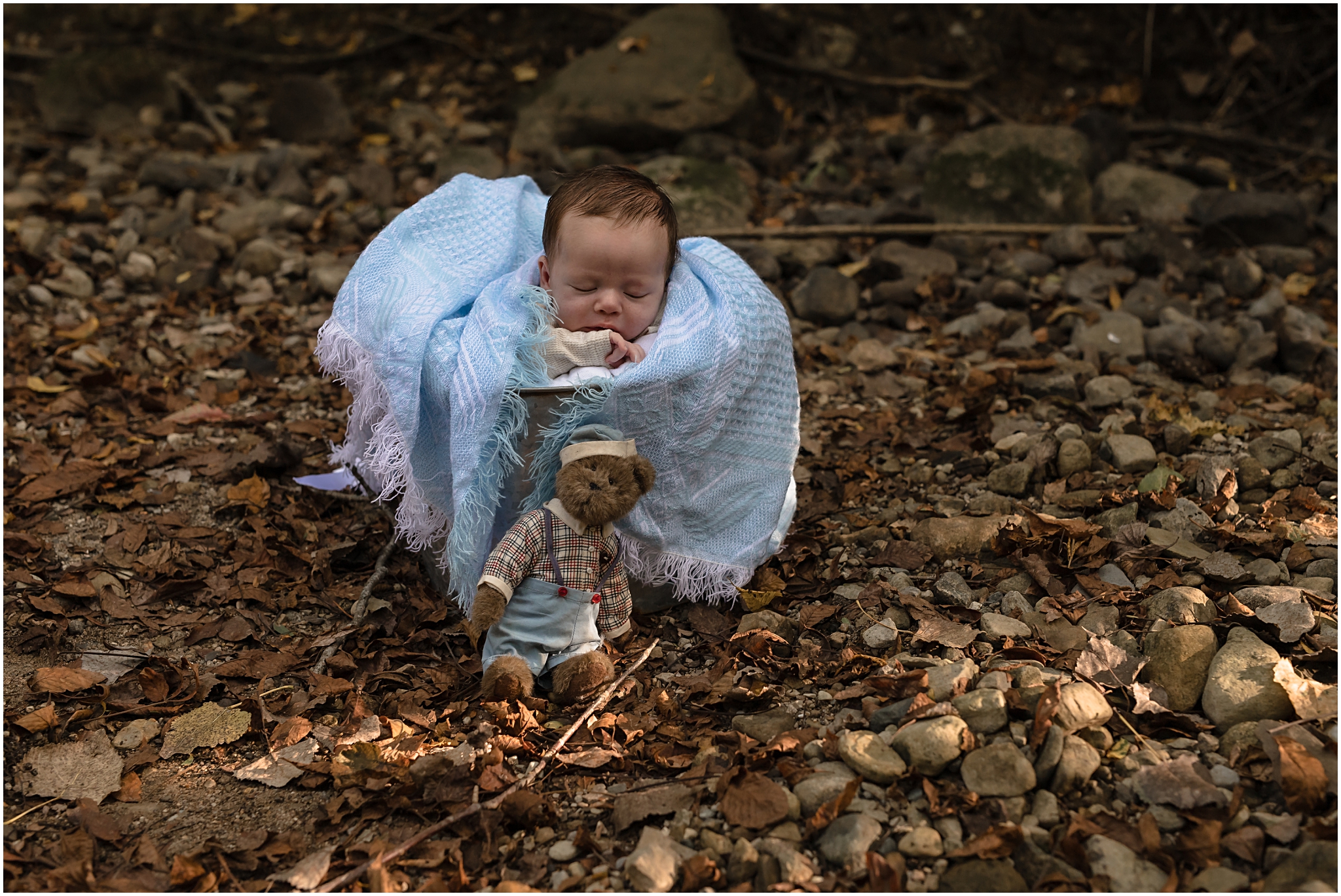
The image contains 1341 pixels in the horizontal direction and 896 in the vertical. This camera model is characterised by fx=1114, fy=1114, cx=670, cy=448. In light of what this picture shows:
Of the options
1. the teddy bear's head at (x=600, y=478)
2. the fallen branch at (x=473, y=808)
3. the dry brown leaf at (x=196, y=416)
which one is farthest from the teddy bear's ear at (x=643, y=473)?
the dry brown leaf at (x=196, y=416)

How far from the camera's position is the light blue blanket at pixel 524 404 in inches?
111

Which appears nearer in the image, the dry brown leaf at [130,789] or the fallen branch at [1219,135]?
the dry brown leaf at [130,789]

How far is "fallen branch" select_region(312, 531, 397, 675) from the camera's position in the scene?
2924 mm

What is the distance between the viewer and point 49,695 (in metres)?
2.75

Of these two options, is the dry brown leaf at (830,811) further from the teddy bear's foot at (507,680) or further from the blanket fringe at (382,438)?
the blanket fringe at (382,438)

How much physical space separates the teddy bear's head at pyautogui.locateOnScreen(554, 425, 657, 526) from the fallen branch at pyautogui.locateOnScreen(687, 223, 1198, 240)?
9.95ft

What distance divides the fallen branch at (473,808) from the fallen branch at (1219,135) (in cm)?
558

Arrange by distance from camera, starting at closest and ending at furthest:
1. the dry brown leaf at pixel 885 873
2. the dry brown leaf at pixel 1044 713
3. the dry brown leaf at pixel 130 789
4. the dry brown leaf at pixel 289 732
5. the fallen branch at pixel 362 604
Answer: the dry brown leaf at pixel 885 873
the dry brown leaf at pixel 1044 713
the dry brown leaf at pixel 130 789
the dry brown leaf at pixel 289 732
the fallen branch at pixel 362 604

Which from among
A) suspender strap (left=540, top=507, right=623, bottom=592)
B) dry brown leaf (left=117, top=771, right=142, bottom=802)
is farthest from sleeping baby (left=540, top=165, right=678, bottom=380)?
dry brown leaf (left=117, top=771, right=142, bottom=802)

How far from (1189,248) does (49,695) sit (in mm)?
5131

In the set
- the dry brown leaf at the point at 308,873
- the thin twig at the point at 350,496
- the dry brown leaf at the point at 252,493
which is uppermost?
the dry brown leaf at the point at 308,873

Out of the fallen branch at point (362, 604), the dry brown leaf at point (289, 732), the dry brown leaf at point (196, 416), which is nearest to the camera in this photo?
the dry brown leaf at point (289, 732)

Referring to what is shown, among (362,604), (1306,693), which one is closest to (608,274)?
(362,604)

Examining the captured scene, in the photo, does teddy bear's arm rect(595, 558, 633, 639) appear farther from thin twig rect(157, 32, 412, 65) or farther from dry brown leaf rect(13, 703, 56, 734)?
thin twig rect(157, 32, 412, 65)
